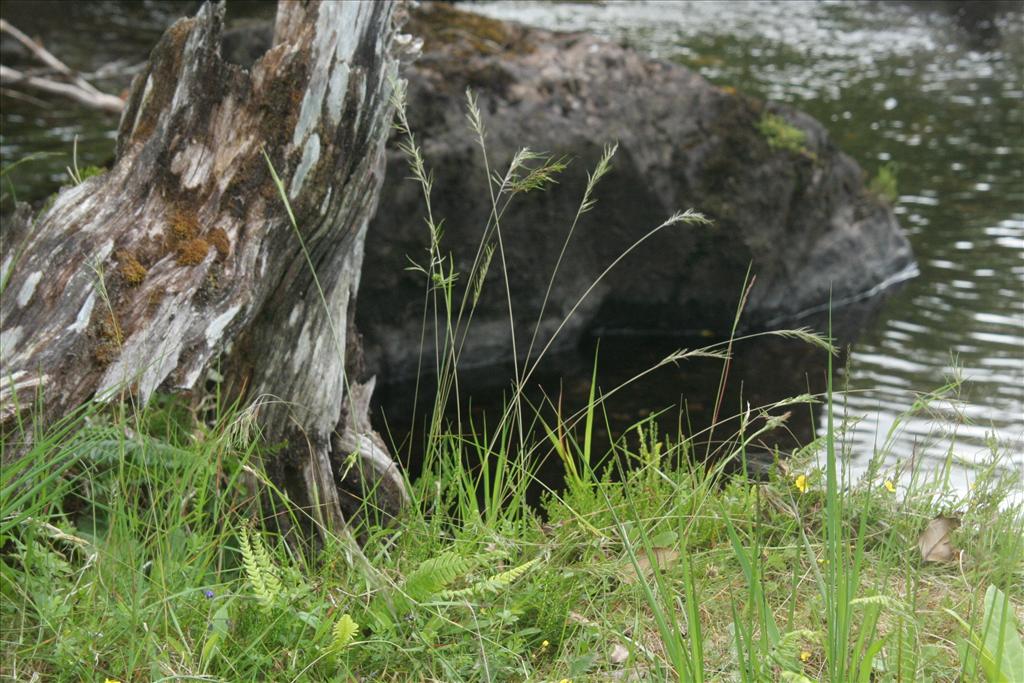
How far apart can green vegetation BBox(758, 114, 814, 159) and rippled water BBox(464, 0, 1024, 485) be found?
1.43 m

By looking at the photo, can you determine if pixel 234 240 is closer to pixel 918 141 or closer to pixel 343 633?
pixel 343 633

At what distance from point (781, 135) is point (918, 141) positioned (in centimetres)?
458

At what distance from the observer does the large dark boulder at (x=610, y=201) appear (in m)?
7.04

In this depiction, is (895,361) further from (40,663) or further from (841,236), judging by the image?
(40,663)

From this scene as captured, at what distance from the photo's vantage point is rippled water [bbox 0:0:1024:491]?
6.30 m

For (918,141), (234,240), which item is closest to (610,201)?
(234,240)

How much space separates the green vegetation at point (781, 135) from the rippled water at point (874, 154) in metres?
1.41

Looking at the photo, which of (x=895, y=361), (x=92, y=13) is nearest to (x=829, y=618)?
(x=895, y=361)

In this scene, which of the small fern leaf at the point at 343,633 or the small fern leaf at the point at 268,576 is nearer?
the small fern leaf at the point at 343,633

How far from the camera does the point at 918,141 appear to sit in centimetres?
1197

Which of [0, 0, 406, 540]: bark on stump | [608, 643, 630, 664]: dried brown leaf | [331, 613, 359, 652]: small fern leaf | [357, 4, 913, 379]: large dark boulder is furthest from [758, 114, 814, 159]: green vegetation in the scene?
[331, 613, 359, 652]: small fern leaf

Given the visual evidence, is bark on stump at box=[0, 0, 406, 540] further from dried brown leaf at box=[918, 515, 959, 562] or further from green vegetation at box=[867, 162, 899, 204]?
green vegetation at box=[867, 162, 899, 204]

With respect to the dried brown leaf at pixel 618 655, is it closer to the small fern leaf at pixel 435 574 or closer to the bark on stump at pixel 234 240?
the small fern leaf at pixel 435 574

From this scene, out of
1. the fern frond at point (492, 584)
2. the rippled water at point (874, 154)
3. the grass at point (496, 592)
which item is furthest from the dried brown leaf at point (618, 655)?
the rippled water at point (874, 154)
